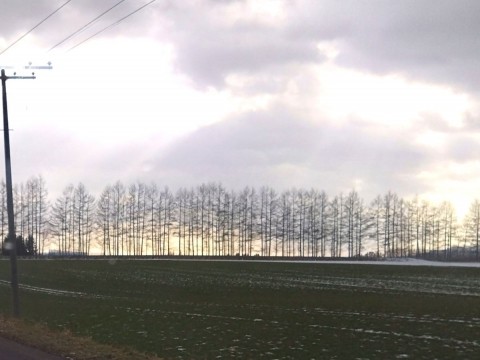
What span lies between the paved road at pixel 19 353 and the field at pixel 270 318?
338 centimetres

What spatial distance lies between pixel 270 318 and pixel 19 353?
13339 millimetres

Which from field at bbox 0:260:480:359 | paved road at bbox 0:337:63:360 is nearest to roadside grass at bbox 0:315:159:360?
paved road at bbox 0:337:63:360

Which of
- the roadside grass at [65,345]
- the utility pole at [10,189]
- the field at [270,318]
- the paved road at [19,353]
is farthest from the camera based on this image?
the utility pole at [10,189]

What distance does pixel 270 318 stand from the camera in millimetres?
24984

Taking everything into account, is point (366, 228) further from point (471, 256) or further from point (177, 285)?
point (177, 285)

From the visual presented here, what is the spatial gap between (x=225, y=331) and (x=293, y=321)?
426cm

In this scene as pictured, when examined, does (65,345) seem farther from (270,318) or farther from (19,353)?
(270,318)

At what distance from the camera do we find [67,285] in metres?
47.2

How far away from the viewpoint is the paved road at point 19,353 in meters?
13.3

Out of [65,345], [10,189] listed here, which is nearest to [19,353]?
[65,345]

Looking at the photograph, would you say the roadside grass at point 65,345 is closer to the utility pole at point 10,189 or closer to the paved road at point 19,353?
the paved road at point 19,353

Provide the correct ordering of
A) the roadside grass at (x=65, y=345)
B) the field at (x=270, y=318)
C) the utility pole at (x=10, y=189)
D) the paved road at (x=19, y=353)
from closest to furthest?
the paved road at (x=19, y=353) < the roadside grass at (x=65, y=345) < the field at (x=270, y=318) < the utility pole at (x=10, y=189)

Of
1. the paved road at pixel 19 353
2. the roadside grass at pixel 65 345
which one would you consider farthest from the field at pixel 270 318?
the paved road at pixel 19 353

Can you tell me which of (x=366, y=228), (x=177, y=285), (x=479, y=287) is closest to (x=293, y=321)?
(x=177, y=285)
